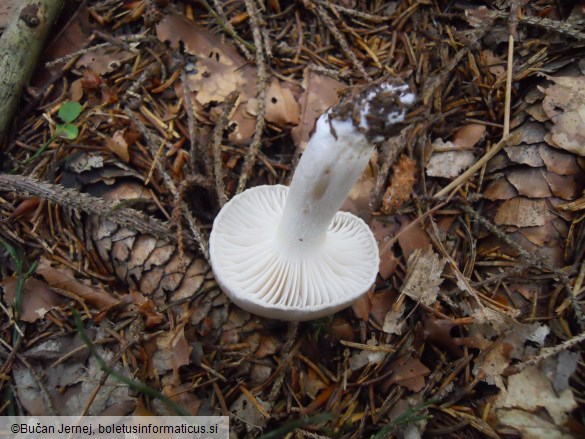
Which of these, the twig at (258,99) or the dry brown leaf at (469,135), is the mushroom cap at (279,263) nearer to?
the twig at (258,99)

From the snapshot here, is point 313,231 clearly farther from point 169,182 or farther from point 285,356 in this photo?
point 169,182

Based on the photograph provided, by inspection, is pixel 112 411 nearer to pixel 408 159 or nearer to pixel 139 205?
pixel 139 205

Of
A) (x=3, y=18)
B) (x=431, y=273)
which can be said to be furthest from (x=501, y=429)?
(x=3, y=18)

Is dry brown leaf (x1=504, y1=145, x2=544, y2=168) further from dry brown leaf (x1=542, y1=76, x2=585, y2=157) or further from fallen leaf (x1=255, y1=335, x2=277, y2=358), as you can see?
fallen leaf (x1=255, y1=335, x2=277, y2=358)

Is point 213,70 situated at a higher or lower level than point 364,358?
higher

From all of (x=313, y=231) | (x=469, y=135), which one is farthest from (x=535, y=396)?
(x=469, y=135)

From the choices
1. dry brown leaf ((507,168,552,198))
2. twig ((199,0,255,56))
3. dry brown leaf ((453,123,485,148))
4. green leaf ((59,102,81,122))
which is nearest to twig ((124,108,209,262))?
green leaf ((59,102,81,122))
